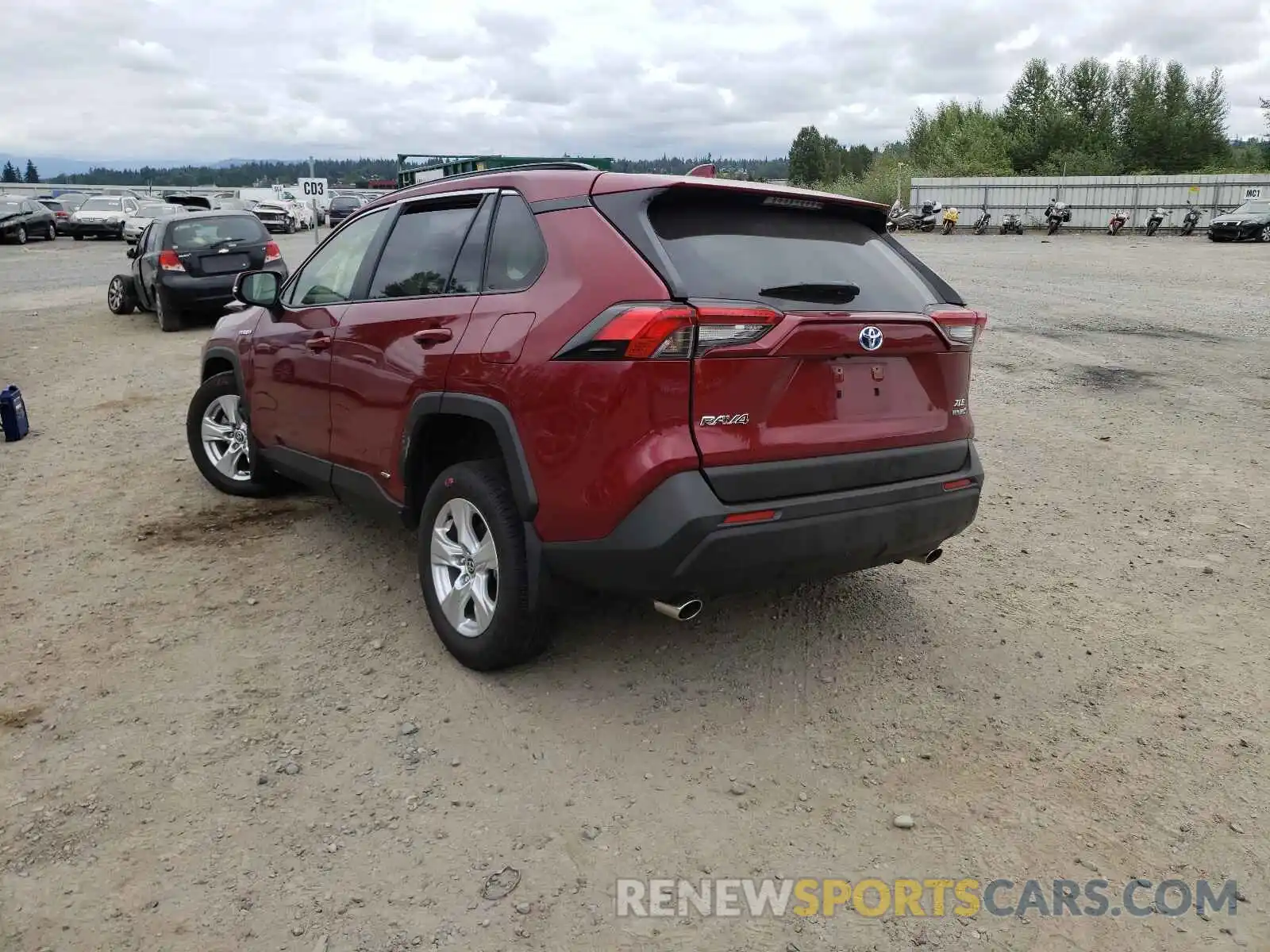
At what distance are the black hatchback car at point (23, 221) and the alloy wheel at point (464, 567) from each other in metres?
36.3

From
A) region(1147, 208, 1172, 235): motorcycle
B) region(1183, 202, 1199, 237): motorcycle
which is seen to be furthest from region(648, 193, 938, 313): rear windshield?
region(1183, 202, 1199, 237): motorcycle

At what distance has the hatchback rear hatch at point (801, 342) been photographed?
10.2 ft

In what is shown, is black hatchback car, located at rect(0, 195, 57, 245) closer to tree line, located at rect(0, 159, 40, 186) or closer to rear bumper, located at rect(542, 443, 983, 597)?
rear bumper, located at rect(542, 443, 983, 597)

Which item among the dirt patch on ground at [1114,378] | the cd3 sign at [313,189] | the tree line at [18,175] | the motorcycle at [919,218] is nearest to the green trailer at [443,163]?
the cd3 sign at [313,189]

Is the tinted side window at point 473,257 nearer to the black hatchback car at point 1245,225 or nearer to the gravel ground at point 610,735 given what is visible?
the gravel ground at point 610,735

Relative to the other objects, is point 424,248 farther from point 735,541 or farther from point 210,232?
point 210,232

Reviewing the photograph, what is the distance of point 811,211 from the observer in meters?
3.68

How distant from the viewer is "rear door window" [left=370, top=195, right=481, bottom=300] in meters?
4.04

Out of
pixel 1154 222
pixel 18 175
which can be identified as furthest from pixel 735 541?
pixel 18 175

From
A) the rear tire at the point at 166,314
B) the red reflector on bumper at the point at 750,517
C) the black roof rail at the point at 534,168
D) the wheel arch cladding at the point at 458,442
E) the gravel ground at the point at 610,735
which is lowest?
the gravel ground at the point at 610,735

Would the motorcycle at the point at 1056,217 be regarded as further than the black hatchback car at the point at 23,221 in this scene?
Yes

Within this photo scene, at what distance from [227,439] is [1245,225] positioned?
31718 millimetres

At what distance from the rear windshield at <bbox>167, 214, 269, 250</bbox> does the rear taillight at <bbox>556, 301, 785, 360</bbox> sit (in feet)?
42.1

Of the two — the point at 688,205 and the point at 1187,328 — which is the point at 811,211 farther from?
the point at 1187,328
